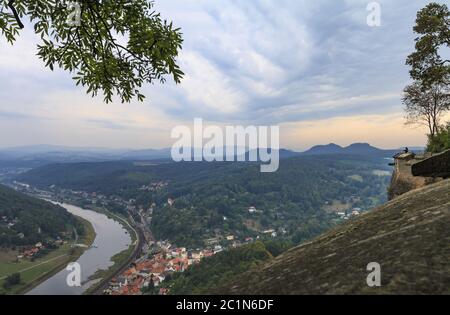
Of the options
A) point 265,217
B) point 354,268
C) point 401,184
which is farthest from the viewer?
point 265,217

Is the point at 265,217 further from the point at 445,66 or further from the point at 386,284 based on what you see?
the point at 386,284

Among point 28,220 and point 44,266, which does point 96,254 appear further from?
point 28,220

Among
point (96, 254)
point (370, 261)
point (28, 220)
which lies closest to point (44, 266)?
point (96, 254)

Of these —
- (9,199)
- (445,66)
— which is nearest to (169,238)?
(9,199)

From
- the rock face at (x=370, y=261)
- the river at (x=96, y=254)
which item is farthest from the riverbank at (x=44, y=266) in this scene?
the rock face at (x=370, y=261)

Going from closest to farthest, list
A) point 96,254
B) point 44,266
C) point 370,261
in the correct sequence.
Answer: point 370,261 < point 44,266 < point 96,254

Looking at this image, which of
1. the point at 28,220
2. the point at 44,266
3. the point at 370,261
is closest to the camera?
the point at 370,261
